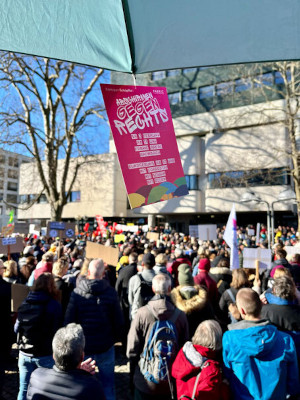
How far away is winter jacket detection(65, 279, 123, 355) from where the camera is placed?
136 inches

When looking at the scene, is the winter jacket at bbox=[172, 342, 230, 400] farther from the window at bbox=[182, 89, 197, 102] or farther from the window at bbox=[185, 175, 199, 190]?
the window at bbox=[182, 89, 197, 102]

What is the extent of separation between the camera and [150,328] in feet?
9.93

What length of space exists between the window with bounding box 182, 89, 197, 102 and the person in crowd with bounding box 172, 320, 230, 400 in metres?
32.2

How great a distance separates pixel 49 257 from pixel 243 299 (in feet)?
12.4

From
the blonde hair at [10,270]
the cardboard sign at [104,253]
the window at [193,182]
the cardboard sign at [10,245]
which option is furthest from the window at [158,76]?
the blonde hair at [10,270]

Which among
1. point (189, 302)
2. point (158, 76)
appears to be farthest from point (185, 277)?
point (158, 76)

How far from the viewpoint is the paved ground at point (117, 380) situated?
419 cm

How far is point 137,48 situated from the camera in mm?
1738

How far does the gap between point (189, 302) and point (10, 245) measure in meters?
5.43

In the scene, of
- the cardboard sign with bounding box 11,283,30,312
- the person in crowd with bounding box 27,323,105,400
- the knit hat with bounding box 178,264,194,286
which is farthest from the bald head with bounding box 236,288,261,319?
the cardboard sign with bounding box 11,283,30,312

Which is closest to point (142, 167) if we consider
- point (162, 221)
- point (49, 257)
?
A: point (49, 257)

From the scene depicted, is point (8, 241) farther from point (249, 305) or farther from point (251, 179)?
point (251, 179)

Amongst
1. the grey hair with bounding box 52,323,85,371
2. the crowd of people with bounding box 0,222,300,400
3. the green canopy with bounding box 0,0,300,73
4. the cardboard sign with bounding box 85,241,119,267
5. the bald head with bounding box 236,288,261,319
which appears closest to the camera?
the green canopy with bounding box 0,0,300,73

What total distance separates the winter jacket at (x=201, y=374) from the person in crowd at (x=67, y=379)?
2.50 feet
